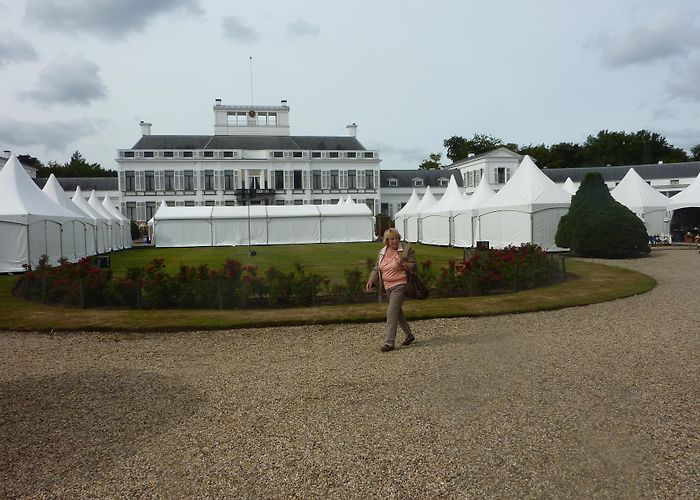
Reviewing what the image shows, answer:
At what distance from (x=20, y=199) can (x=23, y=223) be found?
1.26 meters

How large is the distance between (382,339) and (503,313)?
287 centimetres

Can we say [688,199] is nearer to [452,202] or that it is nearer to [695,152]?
[452,202]

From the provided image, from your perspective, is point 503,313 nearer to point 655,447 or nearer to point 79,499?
point 655,447

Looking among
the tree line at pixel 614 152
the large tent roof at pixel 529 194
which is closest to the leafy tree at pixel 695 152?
the tree line at pixel 614 152

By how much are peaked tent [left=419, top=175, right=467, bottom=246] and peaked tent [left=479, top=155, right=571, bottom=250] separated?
14.2ft

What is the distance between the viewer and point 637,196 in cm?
2997

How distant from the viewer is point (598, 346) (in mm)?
7219

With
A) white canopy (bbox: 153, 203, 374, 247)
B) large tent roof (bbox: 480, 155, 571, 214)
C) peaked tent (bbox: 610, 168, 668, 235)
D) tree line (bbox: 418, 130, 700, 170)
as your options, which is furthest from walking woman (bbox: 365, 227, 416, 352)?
tree line (bbox: 418, 130, 700, 170)

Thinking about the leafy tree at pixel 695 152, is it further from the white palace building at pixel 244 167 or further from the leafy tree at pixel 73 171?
the leafy tree at pixel 73 171

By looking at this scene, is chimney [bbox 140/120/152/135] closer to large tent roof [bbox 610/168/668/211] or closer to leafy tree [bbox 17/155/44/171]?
leafy tree [bbox 17/155/44/171]

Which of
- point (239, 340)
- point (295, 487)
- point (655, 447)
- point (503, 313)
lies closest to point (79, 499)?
point (295, 487)

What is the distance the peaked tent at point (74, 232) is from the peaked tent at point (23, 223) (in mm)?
880

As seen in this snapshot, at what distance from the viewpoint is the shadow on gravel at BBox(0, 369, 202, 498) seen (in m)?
3.78

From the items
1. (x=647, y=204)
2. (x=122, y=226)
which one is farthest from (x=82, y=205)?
(x=647, y=204)
